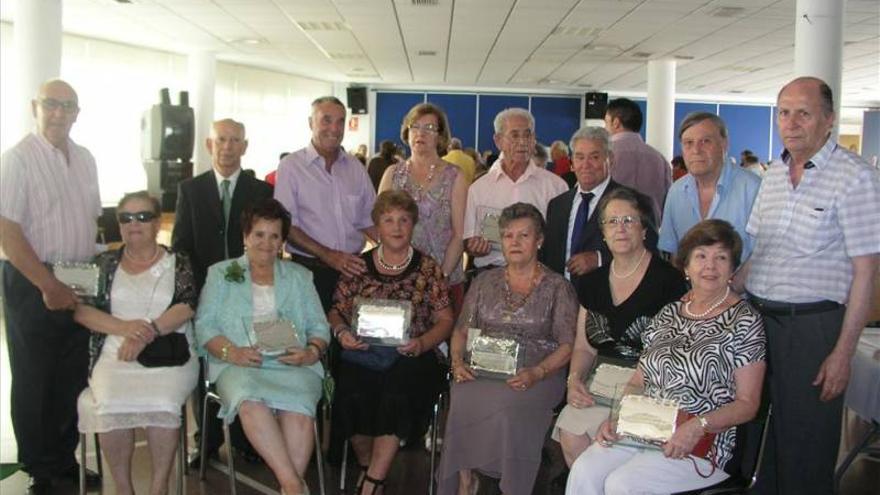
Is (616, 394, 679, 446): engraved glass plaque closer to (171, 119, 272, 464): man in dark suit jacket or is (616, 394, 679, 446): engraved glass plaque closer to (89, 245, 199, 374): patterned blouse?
(89, 245, 199, 374): patterned blouse

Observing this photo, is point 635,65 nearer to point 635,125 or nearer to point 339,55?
point 339,55

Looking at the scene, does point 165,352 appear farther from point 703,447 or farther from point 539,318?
point 703,447

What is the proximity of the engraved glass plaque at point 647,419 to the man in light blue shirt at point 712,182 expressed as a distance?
2.90ft

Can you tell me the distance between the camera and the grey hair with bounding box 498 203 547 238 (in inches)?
130

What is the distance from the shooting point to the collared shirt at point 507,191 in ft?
12.9

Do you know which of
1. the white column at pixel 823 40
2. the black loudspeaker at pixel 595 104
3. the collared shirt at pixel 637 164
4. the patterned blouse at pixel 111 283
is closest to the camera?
the patterned blouse at pixel 111 283

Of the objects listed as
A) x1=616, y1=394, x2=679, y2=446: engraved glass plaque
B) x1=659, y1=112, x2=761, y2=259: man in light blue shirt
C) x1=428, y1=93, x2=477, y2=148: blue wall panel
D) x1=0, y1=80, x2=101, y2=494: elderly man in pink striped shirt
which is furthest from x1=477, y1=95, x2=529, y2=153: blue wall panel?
x1=616, y1=394, x2=679, y2=446: engraved glass plaque

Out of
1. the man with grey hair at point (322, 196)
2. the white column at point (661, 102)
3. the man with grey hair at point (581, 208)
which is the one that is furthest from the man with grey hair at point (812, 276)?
the white column at point (661, 102)

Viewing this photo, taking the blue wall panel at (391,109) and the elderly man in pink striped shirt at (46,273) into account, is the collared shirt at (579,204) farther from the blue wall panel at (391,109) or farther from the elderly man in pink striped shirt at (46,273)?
the blue wall panel at (391,109)

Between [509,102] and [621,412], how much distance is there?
17.5m

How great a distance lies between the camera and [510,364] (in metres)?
3.12

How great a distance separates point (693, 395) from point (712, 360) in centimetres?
14

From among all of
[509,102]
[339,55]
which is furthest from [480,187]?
[509,102]

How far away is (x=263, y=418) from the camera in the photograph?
3.05m
